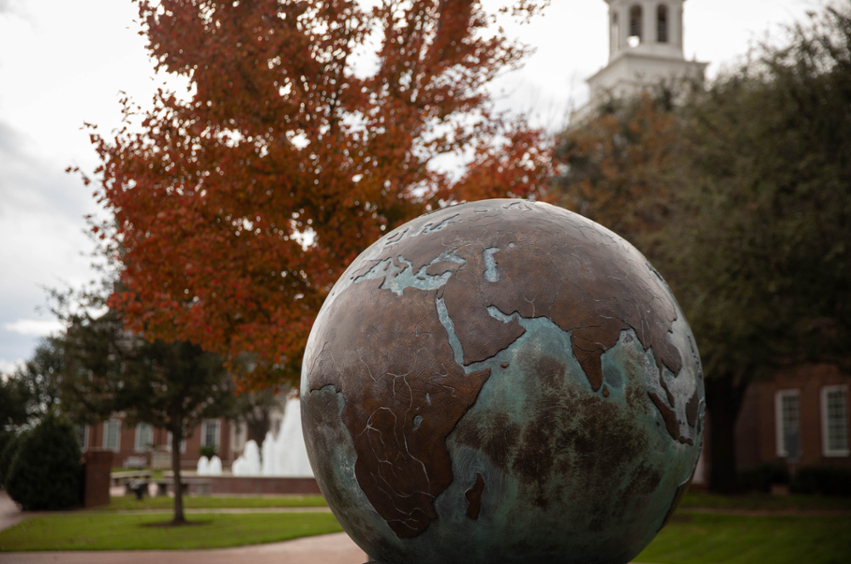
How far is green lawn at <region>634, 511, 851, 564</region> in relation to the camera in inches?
447

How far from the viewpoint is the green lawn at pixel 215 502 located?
19.8 meters

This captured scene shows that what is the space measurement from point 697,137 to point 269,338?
1264cm

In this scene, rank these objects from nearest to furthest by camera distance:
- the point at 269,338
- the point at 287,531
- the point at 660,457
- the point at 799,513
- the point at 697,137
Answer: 1. the point at 660,457
2. the point at 269,338
3. the point at 287,531
4. the point at 697,137
5. the point at 799,513

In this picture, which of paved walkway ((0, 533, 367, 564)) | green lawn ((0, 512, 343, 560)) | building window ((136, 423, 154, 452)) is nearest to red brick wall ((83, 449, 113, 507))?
green lawn ((0, 512, 343, 560))

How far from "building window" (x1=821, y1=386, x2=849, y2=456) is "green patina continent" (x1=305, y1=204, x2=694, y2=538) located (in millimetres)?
28353

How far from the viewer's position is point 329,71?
9.78 m

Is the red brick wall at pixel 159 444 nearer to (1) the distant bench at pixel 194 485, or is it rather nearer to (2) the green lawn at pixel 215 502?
(1) the distant bench at pixel 194 485

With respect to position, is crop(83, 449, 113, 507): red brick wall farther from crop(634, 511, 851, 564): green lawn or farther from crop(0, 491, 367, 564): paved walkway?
crop(634, 511, 851, 564): green lawn

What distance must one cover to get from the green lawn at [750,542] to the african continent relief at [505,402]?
7.65m

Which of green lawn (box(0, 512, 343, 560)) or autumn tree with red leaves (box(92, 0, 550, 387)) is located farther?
green lawn (box(0, 512, 343, 560))

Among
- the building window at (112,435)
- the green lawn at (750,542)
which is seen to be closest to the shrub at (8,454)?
the green lawn at (750,542)

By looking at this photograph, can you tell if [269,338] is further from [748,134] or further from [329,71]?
[748,134]

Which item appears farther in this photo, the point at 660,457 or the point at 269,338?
the point at 269,338

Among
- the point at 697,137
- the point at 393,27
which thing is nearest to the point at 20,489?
the point at 393,27
